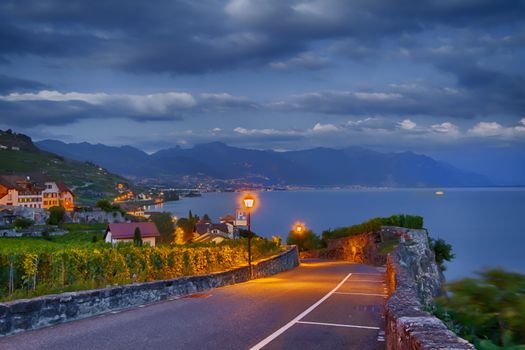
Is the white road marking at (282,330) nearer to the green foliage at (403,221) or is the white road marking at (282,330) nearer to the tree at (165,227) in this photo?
the green foliage at (403,221)

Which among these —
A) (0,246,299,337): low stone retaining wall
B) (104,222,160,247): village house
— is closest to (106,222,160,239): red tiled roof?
(104,222,160,247): village house

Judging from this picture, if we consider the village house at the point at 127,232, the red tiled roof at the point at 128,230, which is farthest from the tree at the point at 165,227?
the village house at the point at 127,232

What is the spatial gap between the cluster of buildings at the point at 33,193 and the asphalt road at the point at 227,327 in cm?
13015

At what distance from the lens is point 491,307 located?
203 inches

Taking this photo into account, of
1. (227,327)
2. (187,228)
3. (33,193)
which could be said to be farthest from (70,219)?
(227,327)

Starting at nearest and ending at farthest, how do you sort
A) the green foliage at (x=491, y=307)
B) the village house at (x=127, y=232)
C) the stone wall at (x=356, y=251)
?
the green foliage at (x=491, y=307) < the stone wall at (x=356, y=251) < the village house at (x=127, y=232)

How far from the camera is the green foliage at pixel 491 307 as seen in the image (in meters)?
4.78

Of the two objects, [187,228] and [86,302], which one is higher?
[86,302]

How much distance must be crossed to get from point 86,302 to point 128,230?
70429 millimetres

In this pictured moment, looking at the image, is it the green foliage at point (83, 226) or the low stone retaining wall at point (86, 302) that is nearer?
the low stone retaining wall at point (86, 302)

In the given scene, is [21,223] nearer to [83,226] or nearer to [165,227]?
[83,226]

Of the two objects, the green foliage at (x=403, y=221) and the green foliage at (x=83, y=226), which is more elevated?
the green foliage at (x=403, y=221)

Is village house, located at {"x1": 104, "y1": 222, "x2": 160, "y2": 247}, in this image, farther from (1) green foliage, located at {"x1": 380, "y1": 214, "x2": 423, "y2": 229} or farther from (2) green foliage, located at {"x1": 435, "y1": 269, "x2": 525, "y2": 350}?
(2) green foliage, located at {"x1": 435, "y1": 269, "x2": 525, "y2": 350}

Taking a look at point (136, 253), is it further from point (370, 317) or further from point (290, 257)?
point (290, 257)
